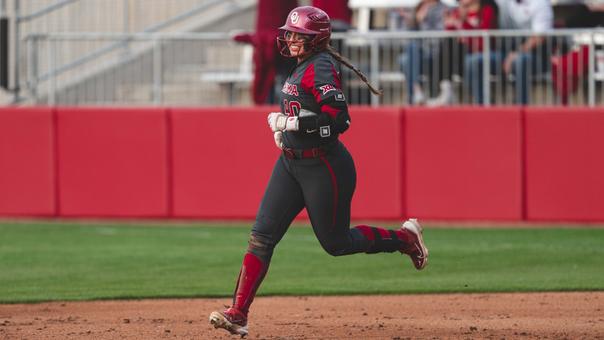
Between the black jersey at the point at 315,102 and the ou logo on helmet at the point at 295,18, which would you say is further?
the ou logo on helmet at the point at 295,18

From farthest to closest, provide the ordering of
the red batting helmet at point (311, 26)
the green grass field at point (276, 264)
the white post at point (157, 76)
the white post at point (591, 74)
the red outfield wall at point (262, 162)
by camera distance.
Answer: the white post at point (157, 76), the white post at point (591, 74), the red outfield wall at point (262, 162), the green grass field at point (276, 264), the red batting helmet at point (311, 26)

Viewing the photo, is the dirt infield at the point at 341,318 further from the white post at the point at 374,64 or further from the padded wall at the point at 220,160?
the white post at the point at 374,64

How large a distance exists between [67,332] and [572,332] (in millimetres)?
3317

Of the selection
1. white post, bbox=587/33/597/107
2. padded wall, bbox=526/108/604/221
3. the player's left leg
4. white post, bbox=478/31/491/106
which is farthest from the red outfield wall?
the player's left leg

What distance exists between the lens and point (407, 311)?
377 inches

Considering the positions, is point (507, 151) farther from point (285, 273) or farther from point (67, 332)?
point (67, 332)

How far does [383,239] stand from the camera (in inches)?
325

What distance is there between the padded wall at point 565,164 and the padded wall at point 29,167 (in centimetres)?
610

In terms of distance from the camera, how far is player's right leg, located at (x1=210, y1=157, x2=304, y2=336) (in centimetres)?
776

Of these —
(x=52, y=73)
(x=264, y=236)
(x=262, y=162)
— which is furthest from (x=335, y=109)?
(x=52, y=73)

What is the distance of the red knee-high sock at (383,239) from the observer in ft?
26.9

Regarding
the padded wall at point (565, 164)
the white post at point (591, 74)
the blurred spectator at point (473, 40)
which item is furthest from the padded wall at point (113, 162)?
the white post at point (591, 74)

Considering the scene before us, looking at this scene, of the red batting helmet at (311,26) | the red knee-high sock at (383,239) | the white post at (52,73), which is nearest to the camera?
the red batting helmet at (311,26)

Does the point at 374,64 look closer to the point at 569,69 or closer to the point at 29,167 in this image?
the point at 569,69
